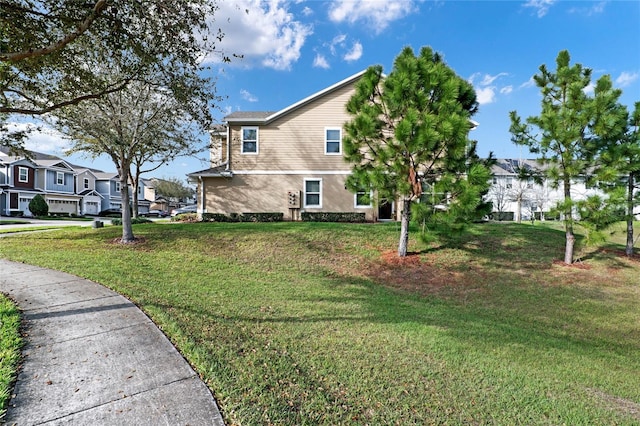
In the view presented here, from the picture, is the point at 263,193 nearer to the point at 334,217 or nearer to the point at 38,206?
the point at 334,217

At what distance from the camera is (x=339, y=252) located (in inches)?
431

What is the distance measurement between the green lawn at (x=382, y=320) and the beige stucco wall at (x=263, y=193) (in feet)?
15.9

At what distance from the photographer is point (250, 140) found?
17516 millimetres

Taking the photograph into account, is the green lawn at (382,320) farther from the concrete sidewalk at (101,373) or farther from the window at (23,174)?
the window at (23,174)

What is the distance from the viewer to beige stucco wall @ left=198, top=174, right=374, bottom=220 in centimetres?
1738

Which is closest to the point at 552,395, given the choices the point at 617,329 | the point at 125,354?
the point at 617,329

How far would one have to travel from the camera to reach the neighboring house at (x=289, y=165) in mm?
17375

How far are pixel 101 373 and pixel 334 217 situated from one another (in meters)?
13.9

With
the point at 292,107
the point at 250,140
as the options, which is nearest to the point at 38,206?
the point at 250,140

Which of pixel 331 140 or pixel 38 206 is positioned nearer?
pixel 331 140

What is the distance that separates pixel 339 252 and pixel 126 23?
8.23m

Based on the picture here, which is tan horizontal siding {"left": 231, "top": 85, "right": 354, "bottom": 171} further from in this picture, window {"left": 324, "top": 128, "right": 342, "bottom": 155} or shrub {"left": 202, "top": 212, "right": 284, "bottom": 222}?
shrub {"left": 202, "top": 212, "right": 284, "bottom": 222}

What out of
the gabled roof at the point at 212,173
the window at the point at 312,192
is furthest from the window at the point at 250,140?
the window at the point at 312,192

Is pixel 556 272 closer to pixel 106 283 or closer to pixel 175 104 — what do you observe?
pixel 106 283
